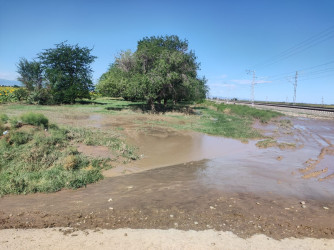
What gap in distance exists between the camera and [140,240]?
3971mm

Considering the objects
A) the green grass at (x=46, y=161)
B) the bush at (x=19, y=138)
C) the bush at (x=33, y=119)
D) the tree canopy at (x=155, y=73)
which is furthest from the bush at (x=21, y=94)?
the bush at (x=19, y=138)

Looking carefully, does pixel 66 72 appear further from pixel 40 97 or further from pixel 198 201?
pixel 198 201

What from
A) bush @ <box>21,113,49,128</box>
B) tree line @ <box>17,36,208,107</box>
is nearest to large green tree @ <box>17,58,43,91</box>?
tree line @ <box>17,36,208,107</box>

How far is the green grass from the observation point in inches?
245

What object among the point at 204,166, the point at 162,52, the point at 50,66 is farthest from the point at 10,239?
the point at 50,66

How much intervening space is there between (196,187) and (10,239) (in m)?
4.49

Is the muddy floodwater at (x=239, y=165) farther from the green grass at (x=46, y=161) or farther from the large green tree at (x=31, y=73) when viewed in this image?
the large green tree at (x=31, y=73)

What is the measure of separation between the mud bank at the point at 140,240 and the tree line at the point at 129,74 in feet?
64.3

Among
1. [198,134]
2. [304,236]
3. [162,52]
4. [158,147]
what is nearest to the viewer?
[304,236]

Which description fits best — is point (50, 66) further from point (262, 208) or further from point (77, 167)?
point (262, 208)

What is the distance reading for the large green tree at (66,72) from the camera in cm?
3238

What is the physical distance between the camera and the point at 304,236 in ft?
14.0

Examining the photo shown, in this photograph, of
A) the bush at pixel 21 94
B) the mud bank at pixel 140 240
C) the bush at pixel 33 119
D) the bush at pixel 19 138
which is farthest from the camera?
the bush at pixel 21 94

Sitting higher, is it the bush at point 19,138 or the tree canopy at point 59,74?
the tree canopy at point 59,74
